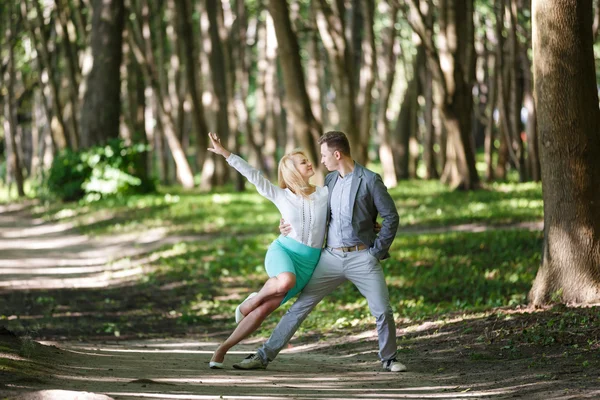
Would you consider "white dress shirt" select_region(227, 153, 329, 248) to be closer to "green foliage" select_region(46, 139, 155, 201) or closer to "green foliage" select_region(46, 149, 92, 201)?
"green foliage" select_region(46, 139, 155, 201)

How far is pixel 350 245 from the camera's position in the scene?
820 cm

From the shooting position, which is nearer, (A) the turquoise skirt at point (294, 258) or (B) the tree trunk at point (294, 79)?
(A) the turquoise skirt at point (294, 258)

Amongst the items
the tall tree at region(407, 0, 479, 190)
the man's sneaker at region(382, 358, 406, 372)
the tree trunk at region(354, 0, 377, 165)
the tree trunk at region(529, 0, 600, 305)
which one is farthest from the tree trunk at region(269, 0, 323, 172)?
the man's sneaker at region(382, 358, 406, 372)

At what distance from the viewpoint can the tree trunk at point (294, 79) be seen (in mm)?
19875

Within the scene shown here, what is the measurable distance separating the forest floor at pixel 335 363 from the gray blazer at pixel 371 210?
1.07m

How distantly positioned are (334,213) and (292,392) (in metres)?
1.79

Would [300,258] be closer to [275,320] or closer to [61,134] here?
[275,320]

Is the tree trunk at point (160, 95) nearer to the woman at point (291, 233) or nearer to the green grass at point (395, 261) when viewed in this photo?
the green grass at point (395, 261)

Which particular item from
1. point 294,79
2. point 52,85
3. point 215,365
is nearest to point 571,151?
point 215,365

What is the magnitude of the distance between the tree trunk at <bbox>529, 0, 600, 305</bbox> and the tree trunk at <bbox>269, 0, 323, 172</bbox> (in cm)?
1030

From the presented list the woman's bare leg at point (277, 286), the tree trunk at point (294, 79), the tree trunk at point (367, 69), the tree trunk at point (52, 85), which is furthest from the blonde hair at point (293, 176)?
the tree trunk at point (52, 85)

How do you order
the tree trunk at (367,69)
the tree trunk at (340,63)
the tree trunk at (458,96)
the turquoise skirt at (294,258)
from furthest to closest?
the tree trunk at (367,69), the tree trunk at (458,96), the tree trunk at (340,63), the turquoise skirt at (294,258)

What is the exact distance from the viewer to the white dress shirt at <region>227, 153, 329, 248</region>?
26.5ft

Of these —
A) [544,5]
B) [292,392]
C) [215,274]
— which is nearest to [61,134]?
[215,274]
